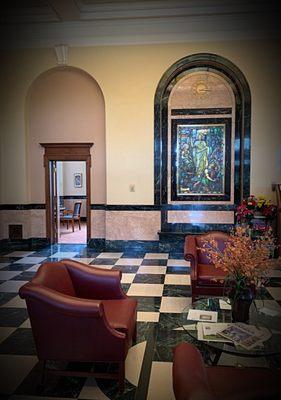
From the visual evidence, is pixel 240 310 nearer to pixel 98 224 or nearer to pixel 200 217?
pixel 200 217

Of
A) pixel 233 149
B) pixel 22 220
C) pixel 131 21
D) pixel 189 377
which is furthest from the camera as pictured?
pixel 22 220

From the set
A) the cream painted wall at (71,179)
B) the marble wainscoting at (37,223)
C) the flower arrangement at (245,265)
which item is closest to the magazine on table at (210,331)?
the flower arrangement at (245,265)

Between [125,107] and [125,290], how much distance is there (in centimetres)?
420

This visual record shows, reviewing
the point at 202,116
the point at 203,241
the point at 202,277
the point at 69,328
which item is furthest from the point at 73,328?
the point at 202,116

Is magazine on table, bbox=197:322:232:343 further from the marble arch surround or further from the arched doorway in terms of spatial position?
the arched doorway

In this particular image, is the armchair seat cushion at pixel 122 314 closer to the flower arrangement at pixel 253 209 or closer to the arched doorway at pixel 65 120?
the flower arrangement at pixel 253 209

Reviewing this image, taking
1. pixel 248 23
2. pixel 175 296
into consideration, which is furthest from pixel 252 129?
pixel 175 296

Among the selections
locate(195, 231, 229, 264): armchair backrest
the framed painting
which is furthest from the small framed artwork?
locate(195, 231, 229, 264): armchair backrest

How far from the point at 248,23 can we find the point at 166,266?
5128 mm

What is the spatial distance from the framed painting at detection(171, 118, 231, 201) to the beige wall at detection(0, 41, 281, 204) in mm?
546

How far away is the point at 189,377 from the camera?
163 cm

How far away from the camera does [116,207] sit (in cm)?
765

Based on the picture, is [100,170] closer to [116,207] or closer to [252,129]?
[116,207]

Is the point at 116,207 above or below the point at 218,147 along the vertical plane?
below
